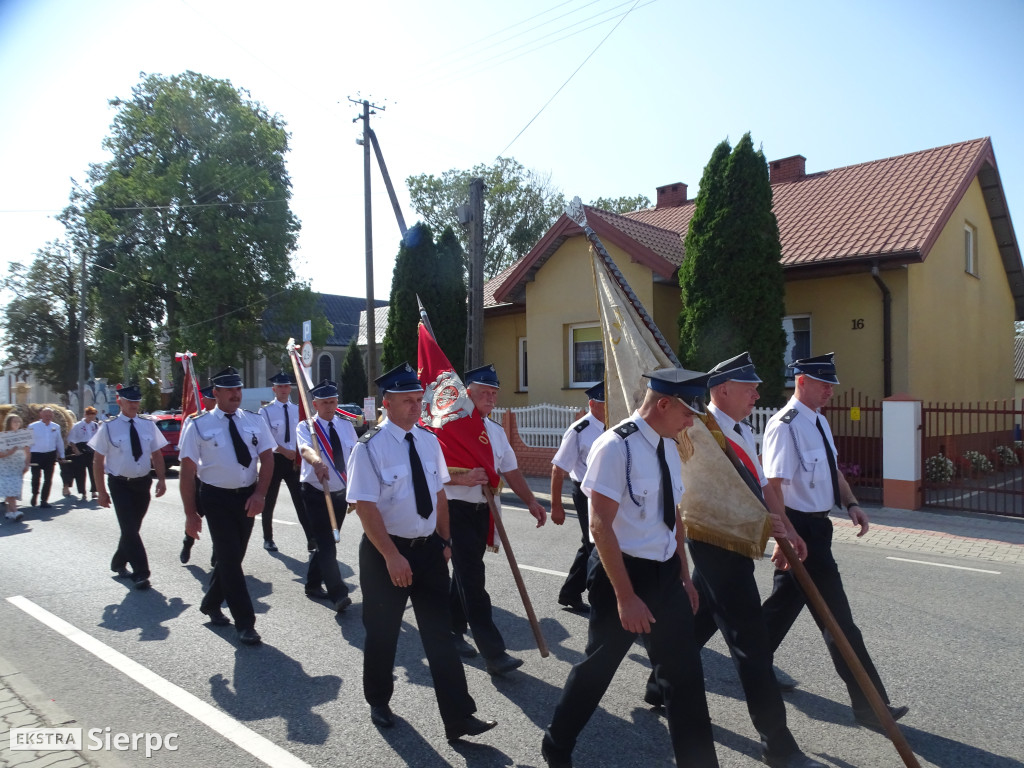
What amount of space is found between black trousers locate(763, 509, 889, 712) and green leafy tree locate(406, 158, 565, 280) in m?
42.6

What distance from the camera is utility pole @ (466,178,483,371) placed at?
1520 cm

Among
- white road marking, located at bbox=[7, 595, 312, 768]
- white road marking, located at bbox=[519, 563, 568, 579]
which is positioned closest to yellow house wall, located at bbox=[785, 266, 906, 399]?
white road marking, located at bbox=[519, 563, 568, 579]

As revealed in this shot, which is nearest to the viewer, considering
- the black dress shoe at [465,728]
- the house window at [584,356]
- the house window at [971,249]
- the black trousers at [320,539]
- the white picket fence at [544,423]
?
the black dress shoe at [465,728]

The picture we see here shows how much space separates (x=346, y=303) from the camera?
59.2 m

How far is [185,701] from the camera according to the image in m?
4.51

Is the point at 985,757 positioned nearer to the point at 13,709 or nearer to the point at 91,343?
the point at 13,709

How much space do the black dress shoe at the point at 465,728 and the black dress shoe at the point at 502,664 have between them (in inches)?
35.1

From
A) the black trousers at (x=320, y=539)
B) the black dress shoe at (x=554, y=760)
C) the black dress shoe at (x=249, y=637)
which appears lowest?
the black dress shoe at (x=249, y=637)

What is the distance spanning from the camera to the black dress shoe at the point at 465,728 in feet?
12.6

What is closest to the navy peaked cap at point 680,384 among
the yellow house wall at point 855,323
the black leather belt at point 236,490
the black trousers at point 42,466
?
the black leather belt at point 236,490

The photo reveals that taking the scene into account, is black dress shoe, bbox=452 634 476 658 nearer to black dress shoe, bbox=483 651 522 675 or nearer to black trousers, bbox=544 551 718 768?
black dress shoe, bbox=483 651 522 675

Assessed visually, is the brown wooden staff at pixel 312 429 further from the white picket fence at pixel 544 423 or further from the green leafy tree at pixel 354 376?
the green leafy tree at pixel 354 376

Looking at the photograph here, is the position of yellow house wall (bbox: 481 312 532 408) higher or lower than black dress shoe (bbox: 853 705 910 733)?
higher

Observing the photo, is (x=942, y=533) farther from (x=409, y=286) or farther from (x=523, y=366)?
(x=409, y=286)
